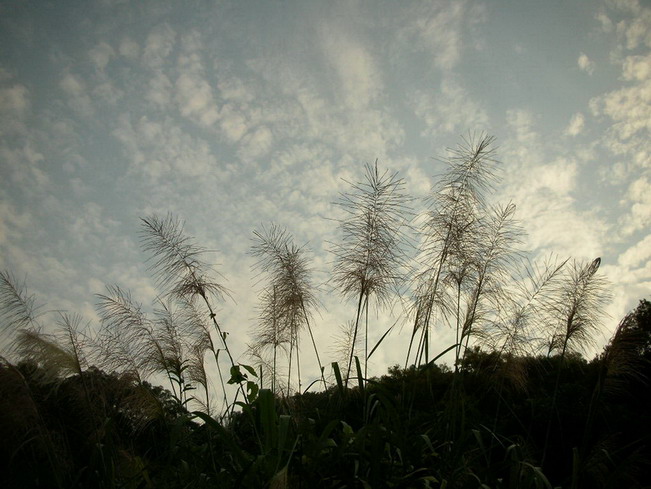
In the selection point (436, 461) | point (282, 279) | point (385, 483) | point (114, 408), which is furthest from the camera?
point (282, 279)

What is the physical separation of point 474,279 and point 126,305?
11.2ft

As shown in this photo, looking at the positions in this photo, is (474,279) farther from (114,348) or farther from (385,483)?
(114,348)

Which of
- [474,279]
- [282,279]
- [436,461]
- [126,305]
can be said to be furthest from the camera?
[282,279]

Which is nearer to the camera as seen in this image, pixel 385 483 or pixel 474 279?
pixel 385 483

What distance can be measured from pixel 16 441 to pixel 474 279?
4461 millimetres

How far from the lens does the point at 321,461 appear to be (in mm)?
2719

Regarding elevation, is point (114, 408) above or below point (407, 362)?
below

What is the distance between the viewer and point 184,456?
3.37m

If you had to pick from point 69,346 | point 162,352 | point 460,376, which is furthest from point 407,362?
point 69,346

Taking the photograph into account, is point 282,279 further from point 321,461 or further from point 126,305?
point 321,461

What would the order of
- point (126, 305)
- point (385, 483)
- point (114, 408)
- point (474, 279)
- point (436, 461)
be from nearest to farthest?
point (385, 483) < point (436, 461) < point (114, 408) < point (474, 279) < point (126, 305)

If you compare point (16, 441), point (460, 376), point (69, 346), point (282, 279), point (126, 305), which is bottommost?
point (16, 441)

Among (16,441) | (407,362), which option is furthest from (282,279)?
(16,441)

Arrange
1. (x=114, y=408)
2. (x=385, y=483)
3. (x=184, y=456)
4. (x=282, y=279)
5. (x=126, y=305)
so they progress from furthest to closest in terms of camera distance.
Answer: (x=282, y=279)
(x=126, y=305)
(x=114, y=408)
(x=184, y=456)
(x=385, y=483)
